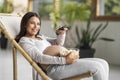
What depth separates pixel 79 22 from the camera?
5934mm

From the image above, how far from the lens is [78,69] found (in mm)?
2266

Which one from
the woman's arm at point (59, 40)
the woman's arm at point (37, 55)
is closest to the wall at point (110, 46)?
the woman's arm at point (59, 40)

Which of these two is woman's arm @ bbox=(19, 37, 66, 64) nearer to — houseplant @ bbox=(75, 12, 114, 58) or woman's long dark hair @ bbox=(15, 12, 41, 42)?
woman's long dark hair @ bbox=(15, 12, 41, 42)

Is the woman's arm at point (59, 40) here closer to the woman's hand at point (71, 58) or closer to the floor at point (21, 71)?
the woman's hand at point (71, 58)

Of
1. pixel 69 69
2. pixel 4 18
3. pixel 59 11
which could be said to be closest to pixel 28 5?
pixel 59 11

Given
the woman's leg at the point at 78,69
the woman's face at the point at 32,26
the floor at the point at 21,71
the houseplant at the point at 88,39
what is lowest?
the floor at the point at 21,71

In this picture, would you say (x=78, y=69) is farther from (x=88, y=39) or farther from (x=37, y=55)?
(x=88, y=39)

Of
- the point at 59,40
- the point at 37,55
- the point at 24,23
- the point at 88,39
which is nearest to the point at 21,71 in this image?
the point at 88,39

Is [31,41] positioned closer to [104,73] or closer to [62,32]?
[62,32]

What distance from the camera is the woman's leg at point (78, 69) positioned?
7.30 ft

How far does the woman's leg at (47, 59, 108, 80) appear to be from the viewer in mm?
2225

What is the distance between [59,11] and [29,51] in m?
4.12

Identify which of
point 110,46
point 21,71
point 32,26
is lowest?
point 21,71

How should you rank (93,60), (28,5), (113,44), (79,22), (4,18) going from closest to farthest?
(93,60), (4,18), (113,44), (79,22), (28,5)
